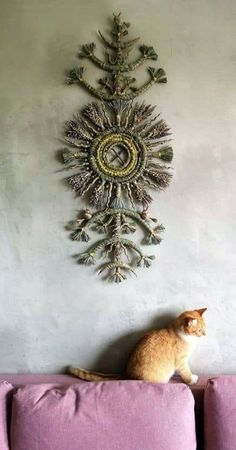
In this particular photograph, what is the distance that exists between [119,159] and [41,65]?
19.6 inches

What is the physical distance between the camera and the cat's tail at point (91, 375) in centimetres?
158

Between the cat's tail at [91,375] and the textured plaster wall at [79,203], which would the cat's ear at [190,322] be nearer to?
the textured plaster wall at [79,203]

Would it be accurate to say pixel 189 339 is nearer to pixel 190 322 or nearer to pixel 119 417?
pixel 190 322

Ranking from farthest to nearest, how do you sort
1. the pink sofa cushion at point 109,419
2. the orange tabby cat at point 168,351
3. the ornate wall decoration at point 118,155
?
the ornate wall decoration at point 118,155 < the orange tabby cat at point 168,351 < the pink sofa cushion at point 109,419

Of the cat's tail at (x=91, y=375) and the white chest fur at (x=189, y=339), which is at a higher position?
the white chest fur at (x=189, y=339)

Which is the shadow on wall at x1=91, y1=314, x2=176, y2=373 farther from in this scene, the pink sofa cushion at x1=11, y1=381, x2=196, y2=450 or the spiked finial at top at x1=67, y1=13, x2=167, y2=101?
the spiked finial at top at x1=67, y1=13, x2=167, y2=101

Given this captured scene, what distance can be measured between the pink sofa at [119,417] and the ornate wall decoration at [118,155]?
1.53 ft

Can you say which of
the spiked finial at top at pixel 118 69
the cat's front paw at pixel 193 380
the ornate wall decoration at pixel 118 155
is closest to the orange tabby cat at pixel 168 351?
the cat's front paw at pixel 193 380

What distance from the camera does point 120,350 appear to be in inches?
64.9

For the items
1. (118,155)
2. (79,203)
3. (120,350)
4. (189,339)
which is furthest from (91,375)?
(118,155)

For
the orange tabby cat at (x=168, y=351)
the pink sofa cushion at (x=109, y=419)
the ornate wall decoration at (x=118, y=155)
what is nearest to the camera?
the pink sofa cushion at (x=109, y=419)

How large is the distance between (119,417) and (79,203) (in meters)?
0.80

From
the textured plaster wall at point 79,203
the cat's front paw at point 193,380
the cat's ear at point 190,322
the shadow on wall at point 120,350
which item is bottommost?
the cat's front paw at point 193,380

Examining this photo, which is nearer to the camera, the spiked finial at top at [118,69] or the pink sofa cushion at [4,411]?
the pink sofa cushion at [4,411]
